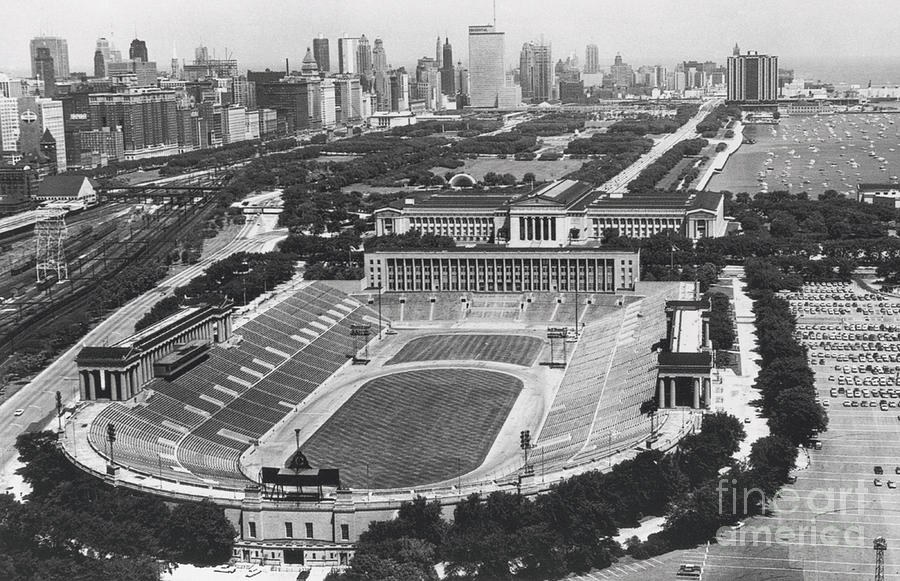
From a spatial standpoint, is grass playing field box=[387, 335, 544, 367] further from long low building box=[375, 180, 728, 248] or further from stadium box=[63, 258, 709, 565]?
long low building box=[375, 180, 728, 248]

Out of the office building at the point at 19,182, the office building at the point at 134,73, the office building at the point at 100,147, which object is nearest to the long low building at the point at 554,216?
the office building at the point at 19,182

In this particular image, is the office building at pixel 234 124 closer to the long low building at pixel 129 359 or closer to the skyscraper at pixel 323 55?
the skyscraper at pixel 323 55

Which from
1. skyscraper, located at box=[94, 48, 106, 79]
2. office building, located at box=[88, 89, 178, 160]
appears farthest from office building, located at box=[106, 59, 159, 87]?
office building, located at box=[88, 89, 178, 160]

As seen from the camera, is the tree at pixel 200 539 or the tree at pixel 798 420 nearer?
the tree at pixel 200 539

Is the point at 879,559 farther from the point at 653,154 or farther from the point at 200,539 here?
the point at 653,154

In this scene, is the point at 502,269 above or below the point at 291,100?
below

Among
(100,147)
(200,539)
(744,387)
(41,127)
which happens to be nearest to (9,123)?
(41,127)
